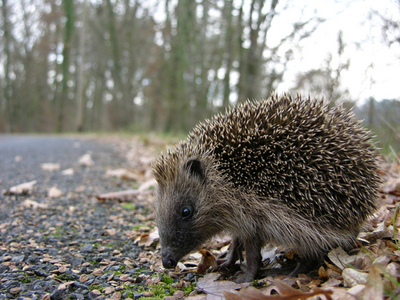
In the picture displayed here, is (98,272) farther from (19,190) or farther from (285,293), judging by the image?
(19,190)

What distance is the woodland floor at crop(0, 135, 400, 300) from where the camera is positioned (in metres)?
2.39

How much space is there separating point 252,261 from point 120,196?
3100mm

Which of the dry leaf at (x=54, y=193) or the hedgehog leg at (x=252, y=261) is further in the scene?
the dry leaf at (x=54, y=193)

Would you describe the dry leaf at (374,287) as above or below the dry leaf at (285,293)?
above

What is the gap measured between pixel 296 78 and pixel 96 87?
3020 cm

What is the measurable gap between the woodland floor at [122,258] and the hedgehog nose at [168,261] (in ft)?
0.36

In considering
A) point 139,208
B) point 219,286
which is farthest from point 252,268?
point 139,208

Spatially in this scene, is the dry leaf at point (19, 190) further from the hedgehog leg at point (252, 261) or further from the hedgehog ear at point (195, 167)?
the hedgehog leg at point (252, 261)

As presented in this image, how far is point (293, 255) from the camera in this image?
141 inches

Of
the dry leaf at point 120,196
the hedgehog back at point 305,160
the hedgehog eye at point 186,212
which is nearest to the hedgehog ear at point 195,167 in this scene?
the hedgehog back at point 305,160

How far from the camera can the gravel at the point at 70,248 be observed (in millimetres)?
2654

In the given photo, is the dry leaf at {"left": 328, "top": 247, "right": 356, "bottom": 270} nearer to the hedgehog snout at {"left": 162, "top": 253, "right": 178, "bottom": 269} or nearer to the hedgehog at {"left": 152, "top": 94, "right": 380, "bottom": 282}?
the hedgehog at {"left": 152, "top": 94, "right": 380, "bottom": 282}

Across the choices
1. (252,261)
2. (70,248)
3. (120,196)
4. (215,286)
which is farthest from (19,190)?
(252,261)

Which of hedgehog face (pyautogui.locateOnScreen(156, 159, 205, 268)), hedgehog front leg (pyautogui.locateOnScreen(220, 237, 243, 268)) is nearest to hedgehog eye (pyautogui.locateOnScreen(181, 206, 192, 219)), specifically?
hedgehog face (pyautogui.locateOnScreen(156, 159, 205, 268))
